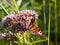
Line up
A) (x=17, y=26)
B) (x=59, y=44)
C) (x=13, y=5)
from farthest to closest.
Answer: (x=59, y=44), (x=13, y=5), (x=17, y=26)

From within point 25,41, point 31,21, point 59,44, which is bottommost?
point 59,44

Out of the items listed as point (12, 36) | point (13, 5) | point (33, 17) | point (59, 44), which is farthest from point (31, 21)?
point (59, 44)

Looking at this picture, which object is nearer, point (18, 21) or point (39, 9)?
point (18, 21)

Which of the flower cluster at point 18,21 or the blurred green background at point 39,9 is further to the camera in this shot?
the blurred green background at point 39,9

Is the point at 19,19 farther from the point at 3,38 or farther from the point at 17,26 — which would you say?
the point at 3,38

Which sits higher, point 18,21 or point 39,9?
point 18,21

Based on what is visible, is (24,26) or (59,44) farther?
(59,44)

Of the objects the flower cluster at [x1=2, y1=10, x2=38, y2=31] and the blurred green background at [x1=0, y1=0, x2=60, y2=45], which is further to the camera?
the blurred green background at [x1=0, y1=0, x2=60, y2=45]

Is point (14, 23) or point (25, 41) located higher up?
point (14, 23)

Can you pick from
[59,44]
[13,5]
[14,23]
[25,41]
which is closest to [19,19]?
[14,23]

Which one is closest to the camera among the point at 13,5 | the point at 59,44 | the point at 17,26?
the point at 17,26
